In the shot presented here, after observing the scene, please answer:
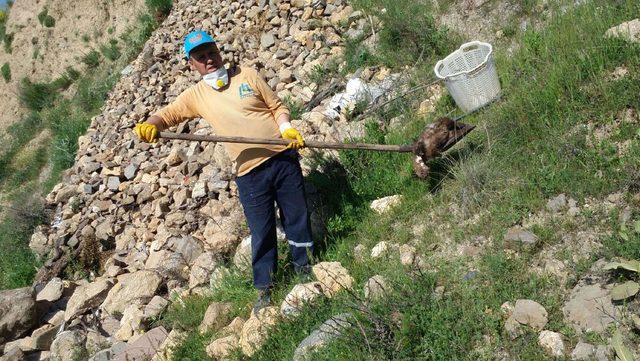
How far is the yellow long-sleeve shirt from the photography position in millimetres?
3939

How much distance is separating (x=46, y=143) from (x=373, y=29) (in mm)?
7414

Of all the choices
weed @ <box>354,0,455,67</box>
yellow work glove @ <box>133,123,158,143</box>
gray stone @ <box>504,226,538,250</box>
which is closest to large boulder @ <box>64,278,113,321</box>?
yellow work glove @ <box>133,123,158,143</box>

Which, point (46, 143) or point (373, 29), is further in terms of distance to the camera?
point (46, 143)

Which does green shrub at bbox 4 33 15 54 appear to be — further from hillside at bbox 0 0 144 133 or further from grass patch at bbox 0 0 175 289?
grass patch at bbox 0 0 175 289

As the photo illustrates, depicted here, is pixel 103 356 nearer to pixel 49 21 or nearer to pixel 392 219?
pixel 392 219

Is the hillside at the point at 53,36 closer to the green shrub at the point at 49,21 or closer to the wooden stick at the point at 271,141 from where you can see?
the green shrub at the point at 49,21

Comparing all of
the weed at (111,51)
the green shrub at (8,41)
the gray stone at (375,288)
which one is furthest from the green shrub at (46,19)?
the gray stone at (375,288)

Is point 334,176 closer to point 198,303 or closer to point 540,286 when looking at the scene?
point 198,303

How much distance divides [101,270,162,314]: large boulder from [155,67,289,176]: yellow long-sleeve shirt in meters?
1.59

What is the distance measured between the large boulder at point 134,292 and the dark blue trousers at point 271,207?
4.46ft

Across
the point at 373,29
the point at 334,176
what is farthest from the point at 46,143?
the point at 334,176

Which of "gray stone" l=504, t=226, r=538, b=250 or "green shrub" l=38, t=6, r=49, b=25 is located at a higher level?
"green shrub" l=38, t=6, r=49, b=25

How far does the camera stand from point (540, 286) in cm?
294

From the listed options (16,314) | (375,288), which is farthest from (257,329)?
(16,314)
